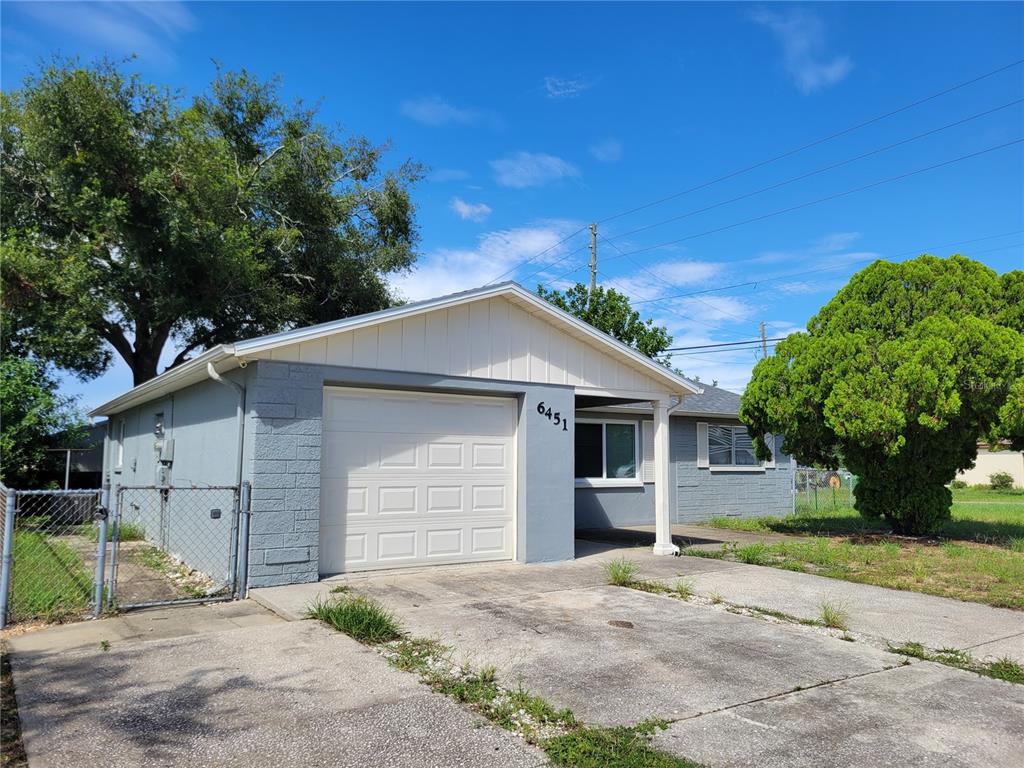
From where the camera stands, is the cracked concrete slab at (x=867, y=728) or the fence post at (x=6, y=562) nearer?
the cracked concrete slab at (x=867, y=728)

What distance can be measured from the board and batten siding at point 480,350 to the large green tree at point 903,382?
3.40 meters

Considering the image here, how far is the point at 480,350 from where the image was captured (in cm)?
959

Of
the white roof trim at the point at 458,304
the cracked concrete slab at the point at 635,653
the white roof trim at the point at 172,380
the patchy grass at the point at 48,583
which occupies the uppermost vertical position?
the white roof trim at the point at 458,304

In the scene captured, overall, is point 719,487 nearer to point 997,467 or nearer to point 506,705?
point 506,705

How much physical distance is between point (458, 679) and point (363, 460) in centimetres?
442

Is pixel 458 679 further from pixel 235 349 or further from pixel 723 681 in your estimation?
pixel 235 349

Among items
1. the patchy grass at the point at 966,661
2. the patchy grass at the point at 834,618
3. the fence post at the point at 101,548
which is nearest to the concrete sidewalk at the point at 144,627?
the fence post at the point at 101,548

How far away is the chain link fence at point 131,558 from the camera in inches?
255

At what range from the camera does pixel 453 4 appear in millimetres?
11859

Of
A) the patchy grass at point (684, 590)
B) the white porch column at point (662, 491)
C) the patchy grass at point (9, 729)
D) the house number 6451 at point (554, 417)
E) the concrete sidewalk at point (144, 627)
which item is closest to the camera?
the patchy grass at point (9, 729)

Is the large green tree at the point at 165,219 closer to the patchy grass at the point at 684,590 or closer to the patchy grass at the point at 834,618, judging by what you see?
the patchy grass at the point at 684,590

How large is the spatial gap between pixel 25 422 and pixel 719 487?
602 inches

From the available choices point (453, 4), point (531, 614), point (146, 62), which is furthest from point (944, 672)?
point (146, 62)

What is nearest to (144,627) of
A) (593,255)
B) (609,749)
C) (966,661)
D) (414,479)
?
(414,479)
